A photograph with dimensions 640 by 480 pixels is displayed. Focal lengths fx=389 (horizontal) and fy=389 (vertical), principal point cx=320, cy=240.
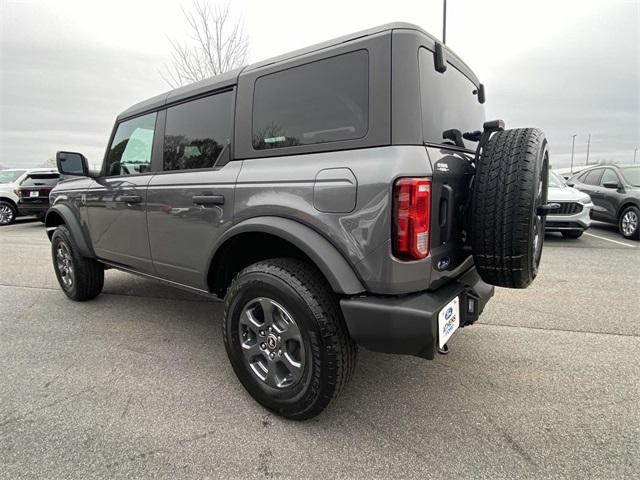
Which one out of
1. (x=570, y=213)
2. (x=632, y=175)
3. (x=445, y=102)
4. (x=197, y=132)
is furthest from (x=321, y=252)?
(x=632, y=175)

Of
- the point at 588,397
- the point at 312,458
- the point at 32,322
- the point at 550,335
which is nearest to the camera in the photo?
the point at 312,458

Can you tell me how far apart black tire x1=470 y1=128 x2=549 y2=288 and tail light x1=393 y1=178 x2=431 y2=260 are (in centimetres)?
36

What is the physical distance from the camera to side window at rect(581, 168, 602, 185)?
939 cm

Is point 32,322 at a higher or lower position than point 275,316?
lower

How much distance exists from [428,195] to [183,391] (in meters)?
1.93

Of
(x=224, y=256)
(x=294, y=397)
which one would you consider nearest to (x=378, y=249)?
(x=294, y=397)

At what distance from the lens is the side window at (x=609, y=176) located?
8.86m

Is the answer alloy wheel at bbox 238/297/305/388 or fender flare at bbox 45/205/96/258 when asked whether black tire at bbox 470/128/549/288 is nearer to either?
alloy wheel at bbox 238/297/305/388

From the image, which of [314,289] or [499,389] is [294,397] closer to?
[314,289]

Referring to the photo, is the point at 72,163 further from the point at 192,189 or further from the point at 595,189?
the point at 595,189

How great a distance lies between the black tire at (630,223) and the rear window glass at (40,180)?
1473 centimetres

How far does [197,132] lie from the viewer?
279 cm

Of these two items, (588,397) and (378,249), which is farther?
(588,397)

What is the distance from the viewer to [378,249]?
179cm
